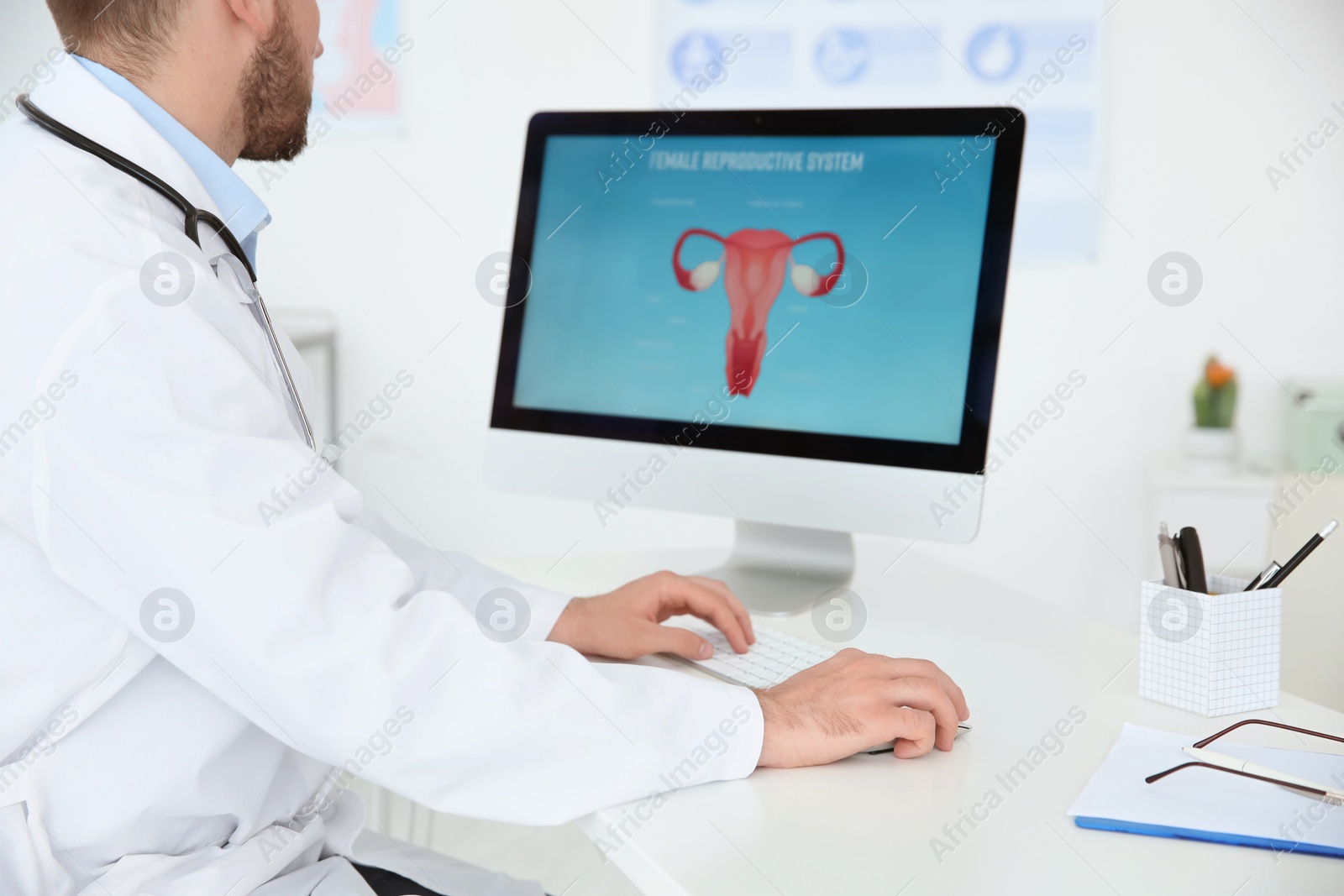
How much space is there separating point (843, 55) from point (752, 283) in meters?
1.86

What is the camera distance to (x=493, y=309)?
10.4 feet

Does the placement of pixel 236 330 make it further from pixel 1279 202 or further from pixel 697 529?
pixel 1279 202

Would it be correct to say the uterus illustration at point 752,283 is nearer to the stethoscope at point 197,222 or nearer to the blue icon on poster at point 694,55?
the stethoscope at point 197,222

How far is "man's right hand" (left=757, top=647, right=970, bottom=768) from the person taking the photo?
79cm

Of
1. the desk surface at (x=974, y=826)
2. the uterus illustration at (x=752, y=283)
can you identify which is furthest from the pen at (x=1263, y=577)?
the uterus illustration at (x=752, y=283)

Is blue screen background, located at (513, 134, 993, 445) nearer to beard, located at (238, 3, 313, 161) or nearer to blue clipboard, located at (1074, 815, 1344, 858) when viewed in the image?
beard, located at (238, 3, 313, 161)

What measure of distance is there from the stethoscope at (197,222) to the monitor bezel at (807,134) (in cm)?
41

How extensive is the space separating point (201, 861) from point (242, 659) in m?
0.21

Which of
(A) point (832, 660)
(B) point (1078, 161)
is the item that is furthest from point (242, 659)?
(B) point (1078, 161)

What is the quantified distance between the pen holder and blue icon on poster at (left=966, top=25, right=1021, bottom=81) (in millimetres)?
2194

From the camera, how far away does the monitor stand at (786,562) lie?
1285mm

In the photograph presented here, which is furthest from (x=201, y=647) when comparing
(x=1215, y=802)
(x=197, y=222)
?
(x=1215, y=802)

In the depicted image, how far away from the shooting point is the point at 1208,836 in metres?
0.68

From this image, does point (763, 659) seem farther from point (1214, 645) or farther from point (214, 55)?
point (214, 55)
